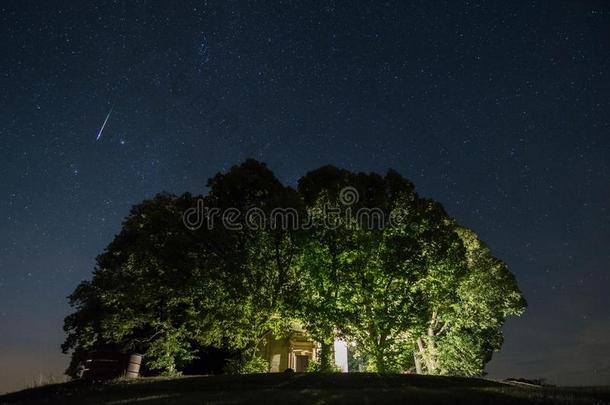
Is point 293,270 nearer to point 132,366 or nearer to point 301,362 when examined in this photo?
point 132,366

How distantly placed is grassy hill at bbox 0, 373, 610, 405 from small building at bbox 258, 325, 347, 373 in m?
17.4

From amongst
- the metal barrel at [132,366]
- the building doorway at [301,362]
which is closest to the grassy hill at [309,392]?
the metal barrel at [132,366]

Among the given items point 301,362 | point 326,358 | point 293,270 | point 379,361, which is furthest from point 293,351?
point 379,361

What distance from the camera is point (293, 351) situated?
4303 cm

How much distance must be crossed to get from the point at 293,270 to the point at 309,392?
1626 cm

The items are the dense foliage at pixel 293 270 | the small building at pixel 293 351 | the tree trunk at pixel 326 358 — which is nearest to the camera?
the dense foliage at pixel 293 270

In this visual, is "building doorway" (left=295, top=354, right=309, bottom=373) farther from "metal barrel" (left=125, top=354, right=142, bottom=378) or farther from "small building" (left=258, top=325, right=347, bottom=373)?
"metal barrel" (left=125, top=354, right=142, bottom=378)

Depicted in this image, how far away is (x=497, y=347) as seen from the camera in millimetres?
39688

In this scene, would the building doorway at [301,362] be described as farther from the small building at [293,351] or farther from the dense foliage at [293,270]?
the dense foliage at [293,270]

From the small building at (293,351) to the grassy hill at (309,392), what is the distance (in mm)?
17388

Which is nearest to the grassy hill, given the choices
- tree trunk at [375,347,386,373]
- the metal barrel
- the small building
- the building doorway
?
the metal barrel

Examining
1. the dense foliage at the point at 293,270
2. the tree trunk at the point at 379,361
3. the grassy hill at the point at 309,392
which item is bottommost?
the grassy hill at the point at 309,392

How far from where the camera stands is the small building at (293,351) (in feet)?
127

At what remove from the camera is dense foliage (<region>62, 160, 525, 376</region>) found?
27078 millimetres
